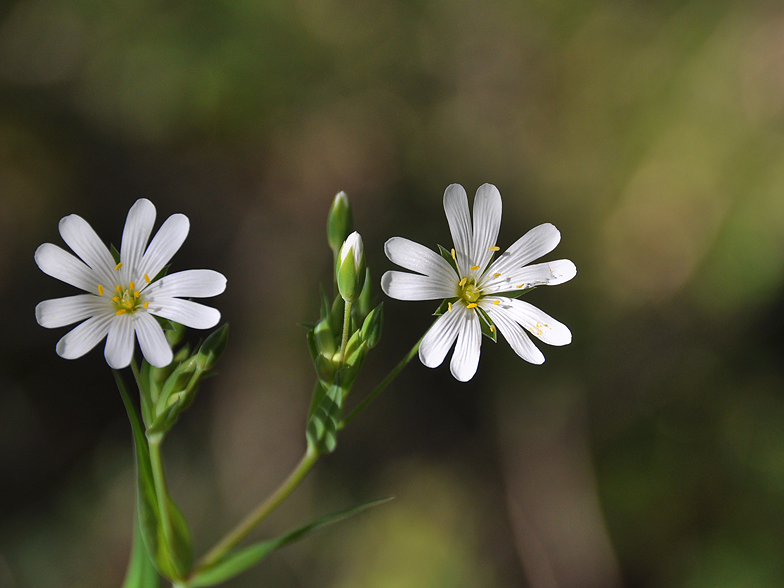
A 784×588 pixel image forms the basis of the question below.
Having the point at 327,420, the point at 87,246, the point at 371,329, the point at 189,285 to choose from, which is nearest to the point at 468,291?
the point at 371,329

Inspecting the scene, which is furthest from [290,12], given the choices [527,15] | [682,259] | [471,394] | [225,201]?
[682,259]

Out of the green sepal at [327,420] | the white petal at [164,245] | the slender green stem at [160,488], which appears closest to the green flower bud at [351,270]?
the green sepal at [327,420]

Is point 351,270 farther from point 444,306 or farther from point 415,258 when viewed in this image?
point 444,306

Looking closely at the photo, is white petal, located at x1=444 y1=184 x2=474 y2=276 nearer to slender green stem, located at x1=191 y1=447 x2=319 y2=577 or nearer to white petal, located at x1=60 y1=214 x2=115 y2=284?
slender green stem, located at x1=191 y1=447 x2=319 y2=577

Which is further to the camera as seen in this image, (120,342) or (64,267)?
(64,267)

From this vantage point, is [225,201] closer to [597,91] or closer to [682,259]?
[597,91]

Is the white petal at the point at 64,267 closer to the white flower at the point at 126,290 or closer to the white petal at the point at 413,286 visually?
the white flower at the point at 126,290

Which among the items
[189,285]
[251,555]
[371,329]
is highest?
[189,285]
